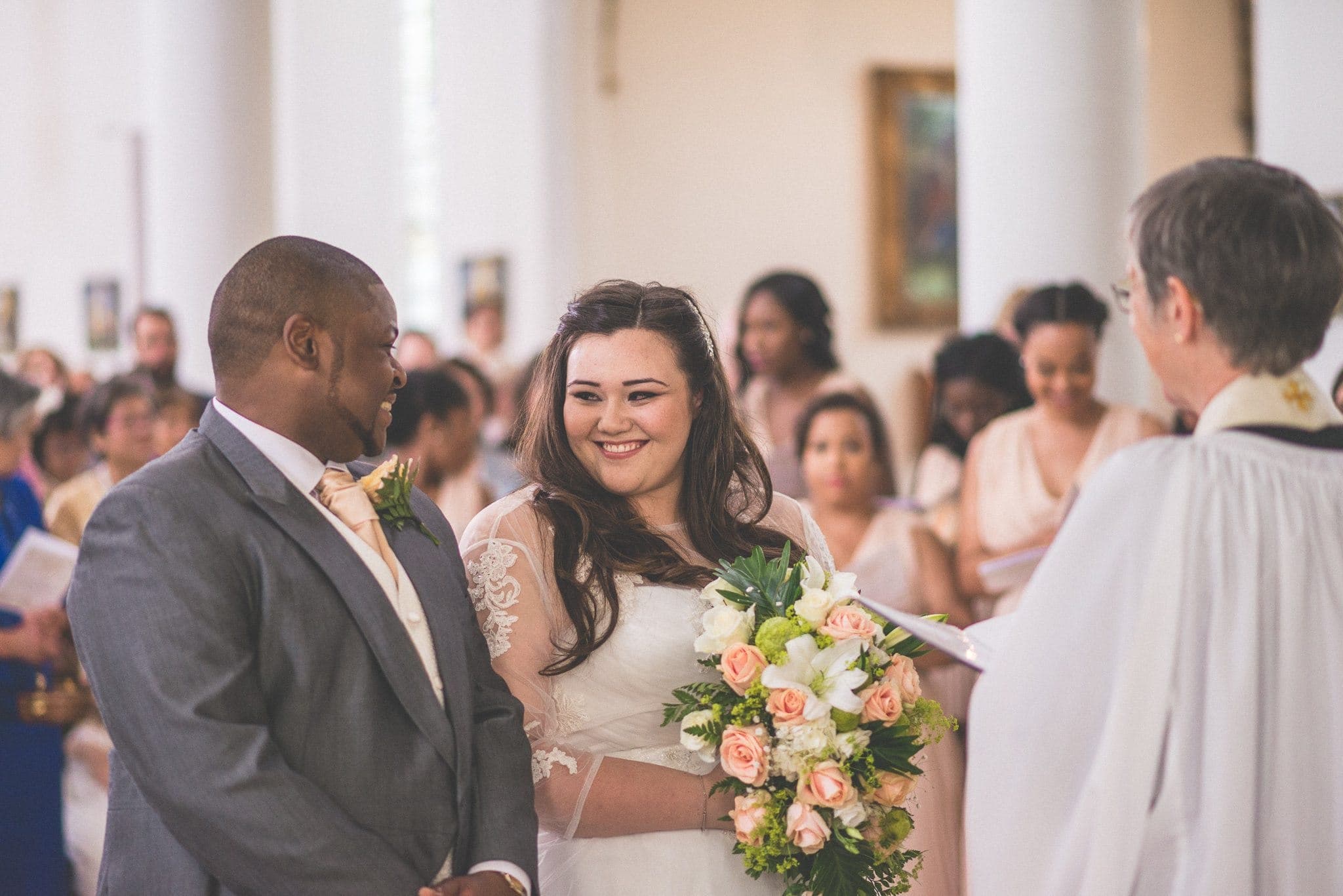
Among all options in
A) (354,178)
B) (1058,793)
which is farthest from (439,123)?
(1058,793)

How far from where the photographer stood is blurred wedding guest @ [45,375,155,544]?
5.61 meters

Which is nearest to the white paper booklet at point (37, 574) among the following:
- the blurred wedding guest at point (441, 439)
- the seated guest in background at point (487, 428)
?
the blurred wedding guest at point (441, 439)

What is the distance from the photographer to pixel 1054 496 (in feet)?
17.5

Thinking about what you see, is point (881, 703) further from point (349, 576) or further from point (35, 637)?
point (35, 637)

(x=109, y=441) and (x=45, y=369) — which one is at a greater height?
(x=45, y=369)

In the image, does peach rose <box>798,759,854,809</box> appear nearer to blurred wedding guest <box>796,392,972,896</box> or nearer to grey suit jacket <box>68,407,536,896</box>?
grey suit jacket <box>68,407,536,896</box>

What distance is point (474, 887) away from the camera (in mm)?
2389

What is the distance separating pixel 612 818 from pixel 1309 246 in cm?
160

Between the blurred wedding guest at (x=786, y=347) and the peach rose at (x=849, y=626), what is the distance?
12.0 ft

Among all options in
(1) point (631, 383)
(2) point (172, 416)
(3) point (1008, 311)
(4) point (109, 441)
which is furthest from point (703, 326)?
(3) point (1008, 311)

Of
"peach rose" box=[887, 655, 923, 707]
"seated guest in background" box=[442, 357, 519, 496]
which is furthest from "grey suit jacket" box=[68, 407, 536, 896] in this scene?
"seated guest in background" box=[442, 357, 519, 496]

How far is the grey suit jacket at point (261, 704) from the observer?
2.19 m

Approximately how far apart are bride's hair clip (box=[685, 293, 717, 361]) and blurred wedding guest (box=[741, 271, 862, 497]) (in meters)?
3.12

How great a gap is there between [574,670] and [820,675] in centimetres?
53
